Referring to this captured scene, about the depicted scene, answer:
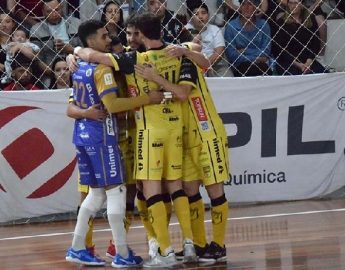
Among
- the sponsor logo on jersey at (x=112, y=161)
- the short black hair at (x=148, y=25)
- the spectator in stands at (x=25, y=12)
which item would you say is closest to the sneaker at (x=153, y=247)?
the sponsor logo on jersey at (x=112, y=161)

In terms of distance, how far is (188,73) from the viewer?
698 cm

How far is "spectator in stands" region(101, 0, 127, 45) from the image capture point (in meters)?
10.4

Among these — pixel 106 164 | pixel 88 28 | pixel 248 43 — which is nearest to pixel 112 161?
pixel 106 164

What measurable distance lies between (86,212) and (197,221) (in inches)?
29.6

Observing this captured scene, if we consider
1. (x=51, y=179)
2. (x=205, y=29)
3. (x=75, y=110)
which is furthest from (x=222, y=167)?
(x=205, y=29)

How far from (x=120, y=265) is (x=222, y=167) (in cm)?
94

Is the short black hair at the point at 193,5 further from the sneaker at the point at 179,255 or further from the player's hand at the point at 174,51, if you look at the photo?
the sneaker at the point at 179,255

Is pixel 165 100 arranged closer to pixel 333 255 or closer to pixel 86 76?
pixel 86 76

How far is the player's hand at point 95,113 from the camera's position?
22.9 ft

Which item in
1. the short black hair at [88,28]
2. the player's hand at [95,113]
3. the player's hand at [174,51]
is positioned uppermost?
the short black hair at [88,28]

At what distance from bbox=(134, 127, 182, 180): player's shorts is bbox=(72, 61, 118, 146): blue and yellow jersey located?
0.20 m

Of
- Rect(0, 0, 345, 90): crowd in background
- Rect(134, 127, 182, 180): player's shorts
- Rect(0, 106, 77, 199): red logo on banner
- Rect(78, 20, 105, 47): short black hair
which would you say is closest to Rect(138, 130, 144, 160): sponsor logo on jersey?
Rect(134, 127, 182, 180): player's shorts

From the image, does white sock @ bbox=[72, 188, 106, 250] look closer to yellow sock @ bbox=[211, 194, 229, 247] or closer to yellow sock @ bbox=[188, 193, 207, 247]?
yellow sock @ bbox=[188, 193, 207, 247]

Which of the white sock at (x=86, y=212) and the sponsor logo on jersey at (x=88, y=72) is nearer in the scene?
the sponsor logo on jersey at (x=88, y=72)
